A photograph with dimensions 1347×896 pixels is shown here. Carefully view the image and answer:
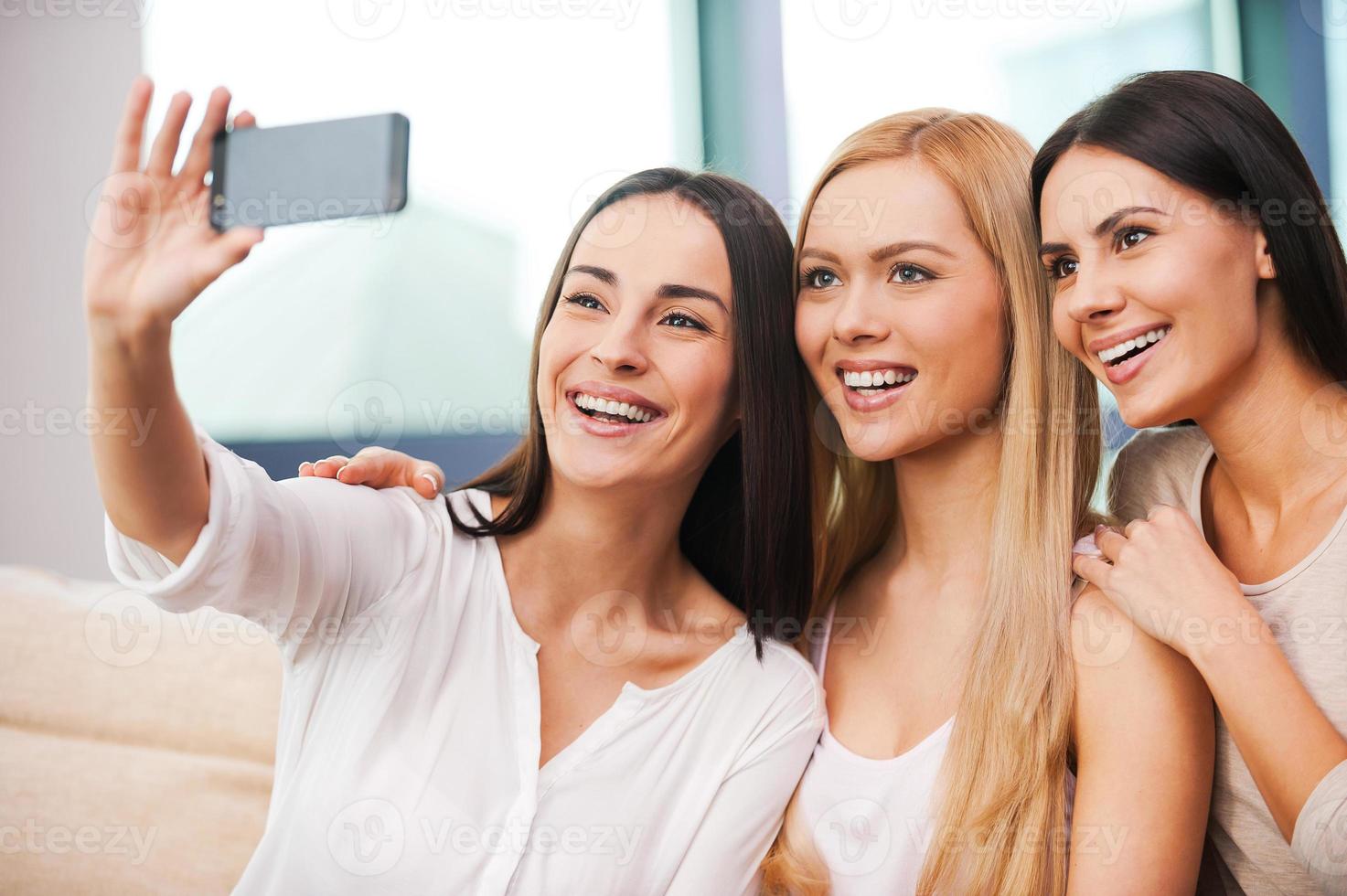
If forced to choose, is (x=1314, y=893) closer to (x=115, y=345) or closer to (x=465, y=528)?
(x=465, y=528)

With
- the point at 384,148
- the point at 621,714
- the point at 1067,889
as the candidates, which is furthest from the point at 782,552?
the point at 384,148

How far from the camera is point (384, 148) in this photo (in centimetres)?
87

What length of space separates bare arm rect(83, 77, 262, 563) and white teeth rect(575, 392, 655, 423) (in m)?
0.63

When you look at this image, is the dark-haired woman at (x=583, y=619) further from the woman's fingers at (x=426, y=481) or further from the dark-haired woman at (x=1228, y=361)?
the dark-haired woman at (x=1228, y=361)

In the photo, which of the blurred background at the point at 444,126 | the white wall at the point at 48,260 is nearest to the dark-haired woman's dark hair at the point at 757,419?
the blurred background at the point at 444,126

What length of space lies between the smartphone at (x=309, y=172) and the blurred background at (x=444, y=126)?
6.45ft

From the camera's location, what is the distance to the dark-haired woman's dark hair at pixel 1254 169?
49.3 inches

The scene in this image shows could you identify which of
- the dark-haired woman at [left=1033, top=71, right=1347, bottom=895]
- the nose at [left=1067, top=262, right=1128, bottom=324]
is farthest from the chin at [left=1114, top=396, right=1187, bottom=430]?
the nose at [left=1067, top=262, right=1128, bottom=324]

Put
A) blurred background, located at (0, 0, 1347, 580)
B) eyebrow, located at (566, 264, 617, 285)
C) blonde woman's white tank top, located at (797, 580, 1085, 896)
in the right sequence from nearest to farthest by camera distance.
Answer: blonde woman's white tank top, located at (797, 580, 1085, 896)
eyebrow, located at (566, 264, 617, 285)
blurred background, located at (0, 0, 1347, 580)

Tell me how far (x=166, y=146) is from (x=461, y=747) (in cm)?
82

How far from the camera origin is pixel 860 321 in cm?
142

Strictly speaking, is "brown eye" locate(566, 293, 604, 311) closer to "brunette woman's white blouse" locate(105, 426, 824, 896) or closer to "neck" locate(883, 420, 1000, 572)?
"brunette woman's white blouse" locate(105, 426, 824, 896)

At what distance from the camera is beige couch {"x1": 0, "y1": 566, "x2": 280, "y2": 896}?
1.84m

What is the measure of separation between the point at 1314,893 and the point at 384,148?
1.39 metres
